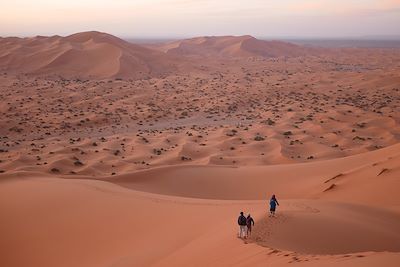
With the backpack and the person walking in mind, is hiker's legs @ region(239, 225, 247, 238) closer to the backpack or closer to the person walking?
the person walking

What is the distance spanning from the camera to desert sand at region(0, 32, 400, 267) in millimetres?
9055

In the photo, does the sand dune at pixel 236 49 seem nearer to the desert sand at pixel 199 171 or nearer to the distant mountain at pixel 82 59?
the distant mountain at pixel 82 59

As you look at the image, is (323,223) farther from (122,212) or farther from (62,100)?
(62,100)

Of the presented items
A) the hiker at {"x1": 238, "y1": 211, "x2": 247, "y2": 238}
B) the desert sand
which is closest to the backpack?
the hiker at {"x1": 238, "y1": 211, "x2": 247, "y2": 238}

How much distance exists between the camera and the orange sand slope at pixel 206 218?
827cm

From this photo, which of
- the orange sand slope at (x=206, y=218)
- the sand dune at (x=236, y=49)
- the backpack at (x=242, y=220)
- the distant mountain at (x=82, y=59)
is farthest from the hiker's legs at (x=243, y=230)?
the sand dune at (x=236, y=49)

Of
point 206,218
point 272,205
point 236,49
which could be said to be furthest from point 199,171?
point 236,49

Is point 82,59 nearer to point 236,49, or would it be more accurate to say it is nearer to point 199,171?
point 236,49

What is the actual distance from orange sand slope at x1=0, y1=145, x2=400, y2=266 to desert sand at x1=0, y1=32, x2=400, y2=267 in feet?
0.14

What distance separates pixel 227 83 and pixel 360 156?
30.1 metres

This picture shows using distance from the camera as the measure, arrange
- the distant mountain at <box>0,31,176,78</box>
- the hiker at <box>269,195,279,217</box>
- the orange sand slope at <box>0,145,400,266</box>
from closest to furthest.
Result: the orange sand slope at <box>0,145,400,266</box> < the hiker at <box>269,195,279,217</box> < the distant mountain at <box>0,31,176,78</box>

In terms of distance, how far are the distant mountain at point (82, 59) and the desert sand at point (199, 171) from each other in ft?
24.6

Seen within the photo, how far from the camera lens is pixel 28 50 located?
209 ft

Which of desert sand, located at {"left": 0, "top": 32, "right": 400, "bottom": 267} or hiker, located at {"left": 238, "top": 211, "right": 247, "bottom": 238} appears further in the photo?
desert sand, located at {"left": 0, "top": 32, "right": 400, "bottom": 267}
